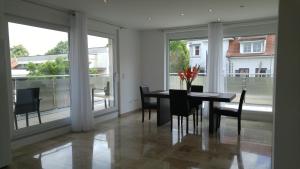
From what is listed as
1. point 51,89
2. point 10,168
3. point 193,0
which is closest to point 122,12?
point 193,0

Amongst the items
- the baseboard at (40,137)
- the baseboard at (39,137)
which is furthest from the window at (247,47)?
the baseboard at (39,137)

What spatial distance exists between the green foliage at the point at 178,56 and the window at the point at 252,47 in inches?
61.9

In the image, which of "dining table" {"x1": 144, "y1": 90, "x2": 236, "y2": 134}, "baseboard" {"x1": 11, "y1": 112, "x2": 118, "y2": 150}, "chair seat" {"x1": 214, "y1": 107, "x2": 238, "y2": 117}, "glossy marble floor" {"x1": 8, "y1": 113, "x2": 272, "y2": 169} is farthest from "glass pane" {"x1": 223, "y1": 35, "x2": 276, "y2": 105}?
"baseboard" {"x1": 11, "y1": 112, "x2": 118, "y2": 150}

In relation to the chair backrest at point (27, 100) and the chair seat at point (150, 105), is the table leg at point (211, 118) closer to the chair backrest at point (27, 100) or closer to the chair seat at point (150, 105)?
the chair seat at point (150, 105)

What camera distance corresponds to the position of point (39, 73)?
4445 millimetres

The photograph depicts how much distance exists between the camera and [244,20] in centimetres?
570

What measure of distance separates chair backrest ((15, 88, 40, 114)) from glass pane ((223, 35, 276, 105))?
478 cm

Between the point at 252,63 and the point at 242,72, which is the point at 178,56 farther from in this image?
the point at 252,63

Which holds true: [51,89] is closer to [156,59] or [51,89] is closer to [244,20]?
[156,59]

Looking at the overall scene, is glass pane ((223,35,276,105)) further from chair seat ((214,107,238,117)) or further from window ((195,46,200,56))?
chair seat ((214,107,238,117))

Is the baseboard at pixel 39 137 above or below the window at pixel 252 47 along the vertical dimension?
below

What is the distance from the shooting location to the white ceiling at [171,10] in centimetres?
413

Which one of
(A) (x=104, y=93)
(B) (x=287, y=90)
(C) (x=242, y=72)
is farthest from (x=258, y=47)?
(A) (x=104, y=93)

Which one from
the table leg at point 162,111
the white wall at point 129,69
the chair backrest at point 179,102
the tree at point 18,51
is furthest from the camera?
the white wall at point 129,69
